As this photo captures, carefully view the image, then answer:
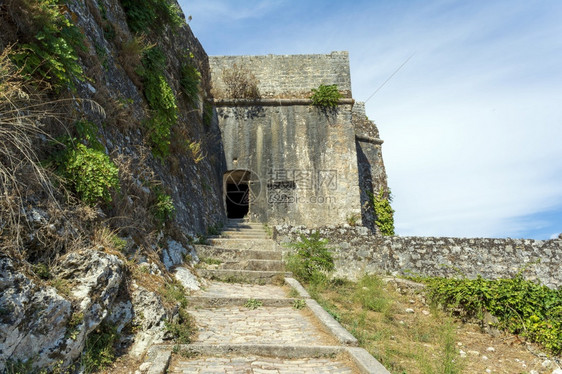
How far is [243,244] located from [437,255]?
4773mm

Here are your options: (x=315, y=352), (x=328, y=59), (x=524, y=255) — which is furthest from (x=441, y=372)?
(x=328, y=59)

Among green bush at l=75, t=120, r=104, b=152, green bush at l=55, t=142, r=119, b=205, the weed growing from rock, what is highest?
green bush at l=75, t=120, r=104, b=152

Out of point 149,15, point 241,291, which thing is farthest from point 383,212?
point 149,15

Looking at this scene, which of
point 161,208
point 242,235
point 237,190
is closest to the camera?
point 161,208

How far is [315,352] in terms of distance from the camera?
143 inches

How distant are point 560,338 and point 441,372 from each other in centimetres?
221

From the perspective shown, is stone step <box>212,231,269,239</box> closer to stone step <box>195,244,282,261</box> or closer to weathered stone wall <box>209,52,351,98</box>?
stone step <box>195,244,282,261</box>

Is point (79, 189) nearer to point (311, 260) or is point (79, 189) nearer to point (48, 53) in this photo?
point (48, 53)

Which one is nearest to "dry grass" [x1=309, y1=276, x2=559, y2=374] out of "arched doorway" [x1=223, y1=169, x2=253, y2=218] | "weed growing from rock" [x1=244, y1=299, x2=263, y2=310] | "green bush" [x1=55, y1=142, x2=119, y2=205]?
"weed growing from rock" [x1=244, y1=299, x2=263, y2=310]

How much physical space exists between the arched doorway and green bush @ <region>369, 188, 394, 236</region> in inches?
221

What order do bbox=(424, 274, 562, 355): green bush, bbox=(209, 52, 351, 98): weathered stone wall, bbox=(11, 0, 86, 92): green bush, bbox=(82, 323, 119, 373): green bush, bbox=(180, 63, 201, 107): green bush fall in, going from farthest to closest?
1. bbox=(209, 52, 351, 98): weathered stone wall
2. bbox=(180, 63, 201, 107): green bush
3. bbox=(424, 274, 562, 355): green bush
4. bbox=(11, 0, 86, 92): green bush
5. bbox=(82, 323, 119, 373): green bush

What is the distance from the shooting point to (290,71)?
1439 centimetres

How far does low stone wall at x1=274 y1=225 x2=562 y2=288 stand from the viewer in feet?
27.3

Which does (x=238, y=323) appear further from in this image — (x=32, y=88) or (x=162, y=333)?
(x=32, y=88)
